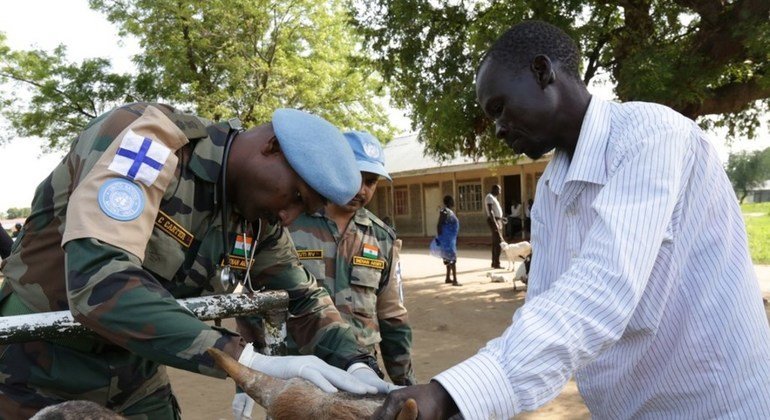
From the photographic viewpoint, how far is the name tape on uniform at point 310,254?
13.3ft

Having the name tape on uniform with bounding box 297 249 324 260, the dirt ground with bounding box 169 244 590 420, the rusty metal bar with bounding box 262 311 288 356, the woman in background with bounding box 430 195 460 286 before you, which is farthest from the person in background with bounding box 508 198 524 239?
the rusty metal bar with bounding box 262 311 288 356

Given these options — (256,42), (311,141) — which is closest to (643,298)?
(311,141)

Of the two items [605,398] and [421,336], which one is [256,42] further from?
A: [605,398]

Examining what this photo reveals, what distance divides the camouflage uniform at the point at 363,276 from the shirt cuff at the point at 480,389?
2609mm

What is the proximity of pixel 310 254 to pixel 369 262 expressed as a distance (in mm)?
380

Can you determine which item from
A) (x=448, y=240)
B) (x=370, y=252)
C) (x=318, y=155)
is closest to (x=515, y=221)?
(x=448, y=240)

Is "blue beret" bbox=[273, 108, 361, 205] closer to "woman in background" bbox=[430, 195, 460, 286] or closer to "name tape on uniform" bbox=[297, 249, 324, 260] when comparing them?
"name tape on uniform" bbox=[297, 249, 324, 260]

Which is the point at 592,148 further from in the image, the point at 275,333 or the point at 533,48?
the point at 275,333

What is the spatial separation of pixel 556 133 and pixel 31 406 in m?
1.93

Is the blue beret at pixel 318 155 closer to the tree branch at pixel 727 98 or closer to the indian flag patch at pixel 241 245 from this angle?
the indian flag patch at pixel 241 245

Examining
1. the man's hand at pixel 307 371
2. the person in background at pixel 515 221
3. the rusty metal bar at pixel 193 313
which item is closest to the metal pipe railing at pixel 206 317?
the rusty metal bar at pixel 193 313

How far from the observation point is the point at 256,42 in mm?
17781

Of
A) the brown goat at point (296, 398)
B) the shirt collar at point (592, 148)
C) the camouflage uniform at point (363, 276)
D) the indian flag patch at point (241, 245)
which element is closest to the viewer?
the brown goat at point (296, 398)

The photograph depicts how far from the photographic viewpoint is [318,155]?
2.26m
